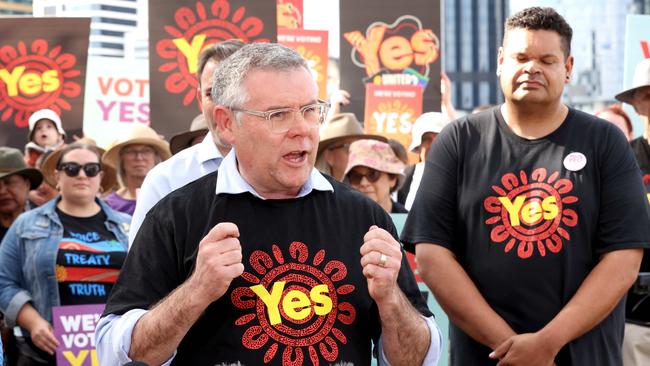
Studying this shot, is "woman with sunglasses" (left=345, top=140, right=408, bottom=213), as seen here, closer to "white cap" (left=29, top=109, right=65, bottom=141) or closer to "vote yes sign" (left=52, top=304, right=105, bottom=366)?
"vote yes sign" (left=52, top=304, right=105, bottom=366)

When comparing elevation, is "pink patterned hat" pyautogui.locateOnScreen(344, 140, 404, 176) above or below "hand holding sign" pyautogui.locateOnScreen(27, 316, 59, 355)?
above

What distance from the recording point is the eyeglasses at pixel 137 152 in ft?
27.1

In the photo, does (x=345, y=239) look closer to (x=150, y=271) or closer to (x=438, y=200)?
(x=150, y=271)

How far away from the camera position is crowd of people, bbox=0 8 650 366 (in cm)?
308

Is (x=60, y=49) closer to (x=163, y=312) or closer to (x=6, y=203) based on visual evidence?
(x=6, y=203)

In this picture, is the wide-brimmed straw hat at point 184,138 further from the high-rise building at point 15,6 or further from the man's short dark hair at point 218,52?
the high-rise building at point 15,6

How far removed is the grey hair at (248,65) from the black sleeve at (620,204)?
153 centimetres

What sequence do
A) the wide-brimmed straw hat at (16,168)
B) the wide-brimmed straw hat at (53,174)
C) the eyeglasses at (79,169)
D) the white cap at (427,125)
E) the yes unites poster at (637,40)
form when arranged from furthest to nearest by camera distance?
the white cap at (427,125), the yes unites poster at (637,40), the wide-brimmed straw hat at (53,174), the wide-brimmed straw hat at (16,168), the eyeglasses at (79,169)

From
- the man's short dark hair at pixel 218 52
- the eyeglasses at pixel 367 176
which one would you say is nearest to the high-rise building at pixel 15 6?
the eyeglasses at pixel 367 176

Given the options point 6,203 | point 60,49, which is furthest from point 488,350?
point 60,49

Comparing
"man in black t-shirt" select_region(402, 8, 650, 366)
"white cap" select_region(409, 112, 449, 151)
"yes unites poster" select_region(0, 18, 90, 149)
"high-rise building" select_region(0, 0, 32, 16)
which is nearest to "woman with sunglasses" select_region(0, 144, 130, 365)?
"yes unites poster" select_region(0, 18, 90, 149)

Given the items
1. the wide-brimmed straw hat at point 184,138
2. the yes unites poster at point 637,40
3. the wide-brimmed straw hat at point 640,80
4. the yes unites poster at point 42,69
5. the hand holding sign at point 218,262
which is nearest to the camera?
the hand holding sign at point 218,262

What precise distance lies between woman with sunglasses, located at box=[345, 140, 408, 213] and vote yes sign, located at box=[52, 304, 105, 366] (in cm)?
160

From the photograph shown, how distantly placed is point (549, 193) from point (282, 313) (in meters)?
1.47
